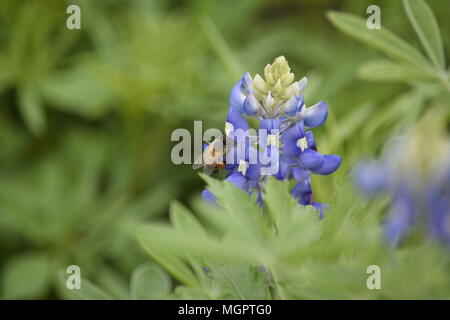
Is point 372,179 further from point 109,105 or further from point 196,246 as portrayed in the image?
point 109,105

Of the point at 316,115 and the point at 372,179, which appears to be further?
the point at 316,115

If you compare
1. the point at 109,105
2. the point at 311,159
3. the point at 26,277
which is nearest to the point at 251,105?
the point at 311,159

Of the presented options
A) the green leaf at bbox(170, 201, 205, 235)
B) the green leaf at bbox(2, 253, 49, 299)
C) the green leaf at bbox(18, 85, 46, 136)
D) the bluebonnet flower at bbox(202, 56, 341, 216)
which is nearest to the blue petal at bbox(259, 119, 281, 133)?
the bluebonnet flower at bbox(202, 56, 341, 216)

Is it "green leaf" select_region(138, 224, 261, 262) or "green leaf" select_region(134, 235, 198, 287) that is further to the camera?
"green leaf" select_region(134, 235, 198, 287)

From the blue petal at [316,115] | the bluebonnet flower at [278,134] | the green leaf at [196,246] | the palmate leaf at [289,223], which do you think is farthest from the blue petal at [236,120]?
the green leaf at [196,246]

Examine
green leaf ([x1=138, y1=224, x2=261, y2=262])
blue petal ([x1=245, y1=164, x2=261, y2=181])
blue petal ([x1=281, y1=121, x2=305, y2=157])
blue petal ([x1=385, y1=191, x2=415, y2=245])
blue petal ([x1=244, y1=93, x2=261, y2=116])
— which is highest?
blue petal ([x1=244, y1=93, x2=261, y2=116])

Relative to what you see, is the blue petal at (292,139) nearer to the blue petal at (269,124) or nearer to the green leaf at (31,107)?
the blue petal at (269,124)

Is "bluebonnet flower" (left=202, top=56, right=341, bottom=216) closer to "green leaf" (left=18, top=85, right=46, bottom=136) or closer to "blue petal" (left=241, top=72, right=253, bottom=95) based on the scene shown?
"blue petal" (left=241, top=72, right=253, bottom=95)
